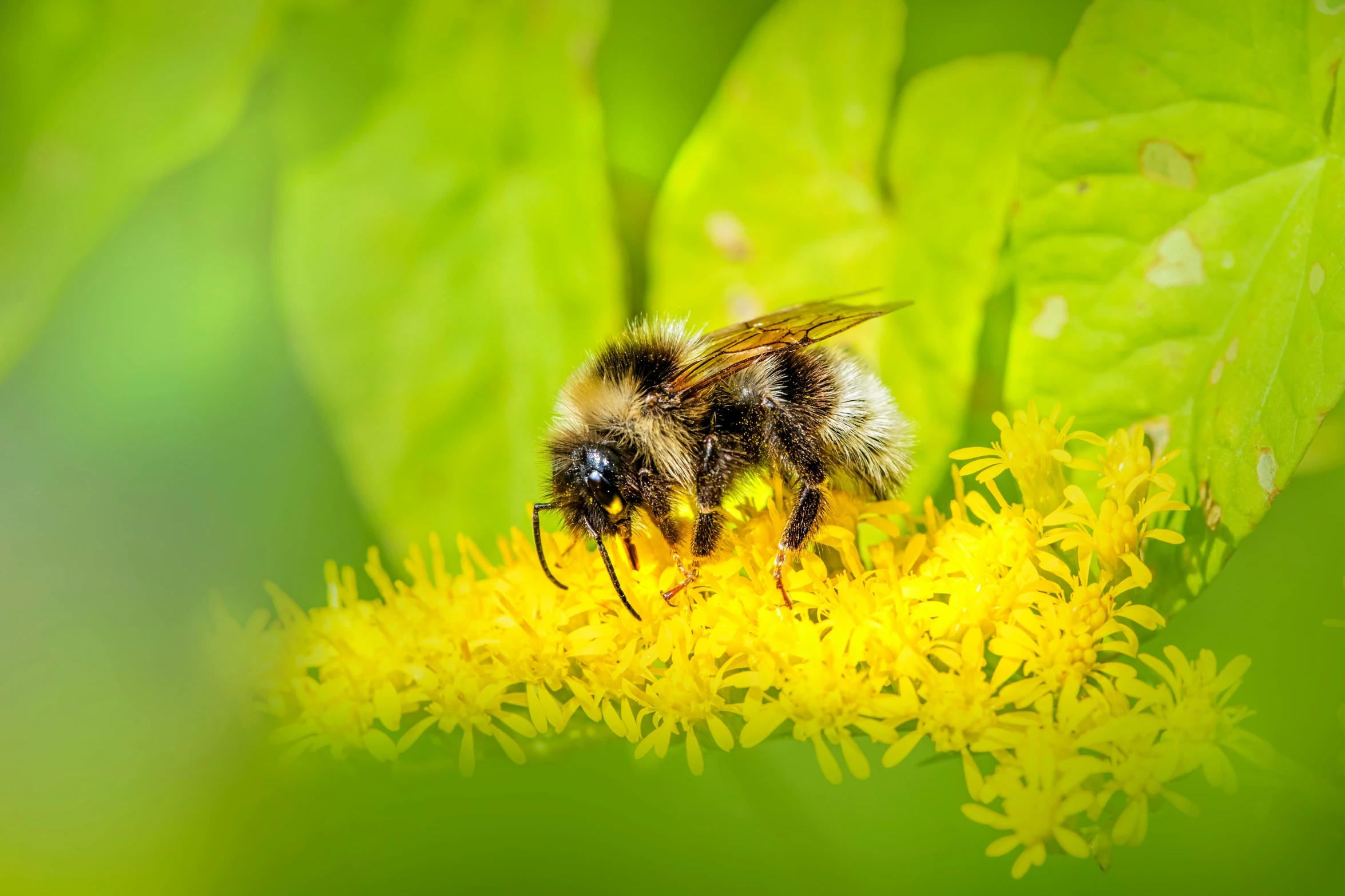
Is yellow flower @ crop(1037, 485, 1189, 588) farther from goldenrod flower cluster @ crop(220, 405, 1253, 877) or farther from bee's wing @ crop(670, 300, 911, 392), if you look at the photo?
bee's wing @ crop(670, 300, 911, 392)

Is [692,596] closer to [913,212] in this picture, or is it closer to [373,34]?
[913,212]

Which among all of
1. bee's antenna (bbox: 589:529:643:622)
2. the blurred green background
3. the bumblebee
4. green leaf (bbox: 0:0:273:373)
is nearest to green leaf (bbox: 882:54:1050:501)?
the blurred green background

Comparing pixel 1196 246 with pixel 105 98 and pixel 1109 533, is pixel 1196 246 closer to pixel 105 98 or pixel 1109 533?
pixel 1109 533

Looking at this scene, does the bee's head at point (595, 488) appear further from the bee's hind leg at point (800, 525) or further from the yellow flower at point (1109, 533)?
the yellow flower at point (1109, 533)

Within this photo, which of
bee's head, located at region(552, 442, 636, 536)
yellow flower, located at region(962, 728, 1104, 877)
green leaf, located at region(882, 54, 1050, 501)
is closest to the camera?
yellow flower, located at region(962, 728, 1104, 877)

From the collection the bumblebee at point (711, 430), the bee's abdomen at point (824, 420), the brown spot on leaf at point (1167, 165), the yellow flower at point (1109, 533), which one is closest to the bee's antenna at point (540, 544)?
the bumblebee at point (711, 430)

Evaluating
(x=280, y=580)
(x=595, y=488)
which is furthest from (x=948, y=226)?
(x=280, y=580)
